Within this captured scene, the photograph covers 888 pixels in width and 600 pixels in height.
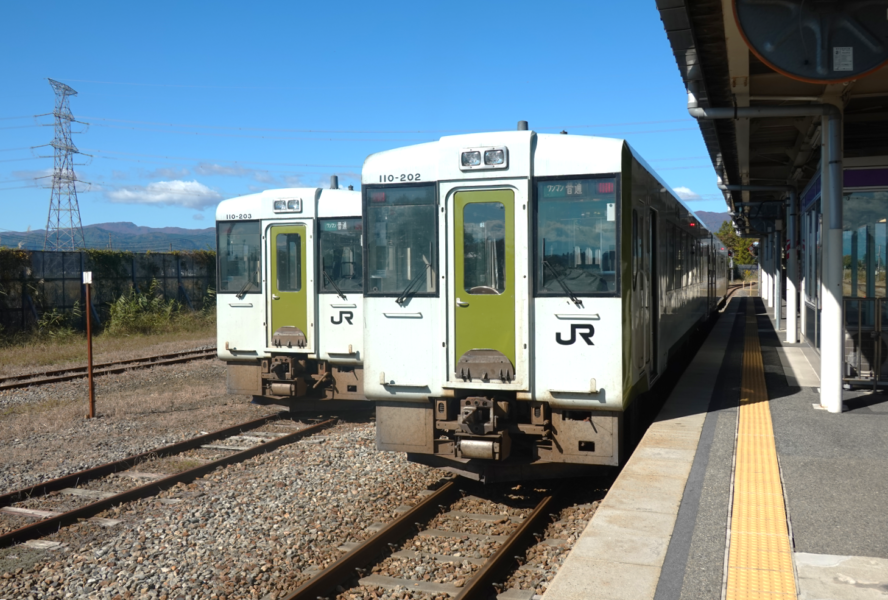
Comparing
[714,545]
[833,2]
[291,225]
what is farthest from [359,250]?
[714,545]

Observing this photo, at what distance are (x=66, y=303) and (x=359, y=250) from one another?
14747 mm

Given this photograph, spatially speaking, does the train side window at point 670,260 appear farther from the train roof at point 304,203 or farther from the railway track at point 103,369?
the railway track at point 103,369

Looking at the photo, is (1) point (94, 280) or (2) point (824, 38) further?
(1) point (94, 280)

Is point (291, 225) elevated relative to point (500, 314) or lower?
elevated

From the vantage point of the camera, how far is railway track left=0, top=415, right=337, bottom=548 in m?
6.65

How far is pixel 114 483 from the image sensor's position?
7.95 meters

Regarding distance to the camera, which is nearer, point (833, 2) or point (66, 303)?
point (833, 2)

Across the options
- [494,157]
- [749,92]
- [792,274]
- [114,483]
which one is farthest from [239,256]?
[792,274]

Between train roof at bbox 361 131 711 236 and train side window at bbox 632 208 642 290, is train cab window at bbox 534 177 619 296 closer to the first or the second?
train roof at bbox 361 131 711 236

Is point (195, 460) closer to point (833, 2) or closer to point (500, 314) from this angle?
point (500, 314)

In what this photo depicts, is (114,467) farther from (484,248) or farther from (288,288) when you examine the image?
(484,248)

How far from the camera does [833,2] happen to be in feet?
23.7

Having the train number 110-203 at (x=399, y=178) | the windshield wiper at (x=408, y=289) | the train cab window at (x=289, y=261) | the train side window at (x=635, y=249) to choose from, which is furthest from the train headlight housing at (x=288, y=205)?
the train side window at (x=635, y=249)

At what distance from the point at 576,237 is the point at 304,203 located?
17.0ft
